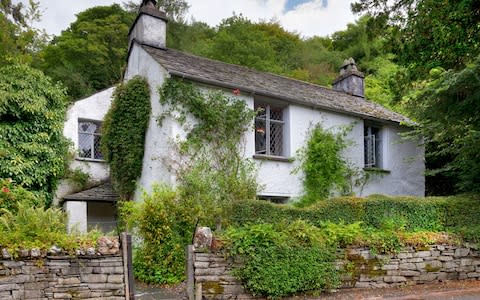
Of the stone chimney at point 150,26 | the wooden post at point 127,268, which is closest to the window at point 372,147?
the stone chimney at point 150,26

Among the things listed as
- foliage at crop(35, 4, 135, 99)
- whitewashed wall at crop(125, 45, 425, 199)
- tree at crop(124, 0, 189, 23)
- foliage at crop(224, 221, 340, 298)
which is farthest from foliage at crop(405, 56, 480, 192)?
tree at crop(124, 0, 189, 23)

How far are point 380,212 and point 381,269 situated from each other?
156 centimetres

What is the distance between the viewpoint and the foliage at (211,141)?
1216cm

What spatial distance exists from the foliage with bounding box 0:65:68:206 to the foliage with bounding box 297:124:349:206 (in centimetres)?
879

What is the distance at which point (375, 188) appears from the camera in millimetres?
16578

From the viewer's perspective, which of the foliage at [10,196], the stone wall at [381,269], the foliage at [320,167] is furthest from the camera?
the foliage at [320,167]

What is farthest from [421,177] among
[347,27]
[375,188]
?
[347,27]

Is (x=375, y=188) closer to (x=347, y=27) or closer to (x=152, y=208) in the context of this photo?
(x=152, y=208)

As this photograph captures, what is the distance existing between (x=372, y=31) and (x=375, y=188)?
6.35 metres

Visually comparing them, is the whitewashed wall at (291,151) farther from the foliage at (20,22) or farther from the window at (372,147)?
the foliage at (20,22)

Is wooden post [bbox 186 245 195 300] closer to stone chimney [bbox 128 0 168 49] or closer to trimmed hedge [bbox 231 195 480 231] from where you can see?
trimmed hedge [bbox 231 195 480 231]

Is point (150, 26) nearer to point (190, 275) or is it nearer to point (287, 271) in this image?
point (190, 275)

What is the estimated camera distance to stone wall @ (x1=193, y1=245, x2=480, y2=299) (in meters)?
8.12

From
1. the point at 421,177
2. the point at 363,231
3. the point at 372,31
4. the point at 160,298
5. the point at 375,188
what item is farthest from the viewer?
the point at 421,177
